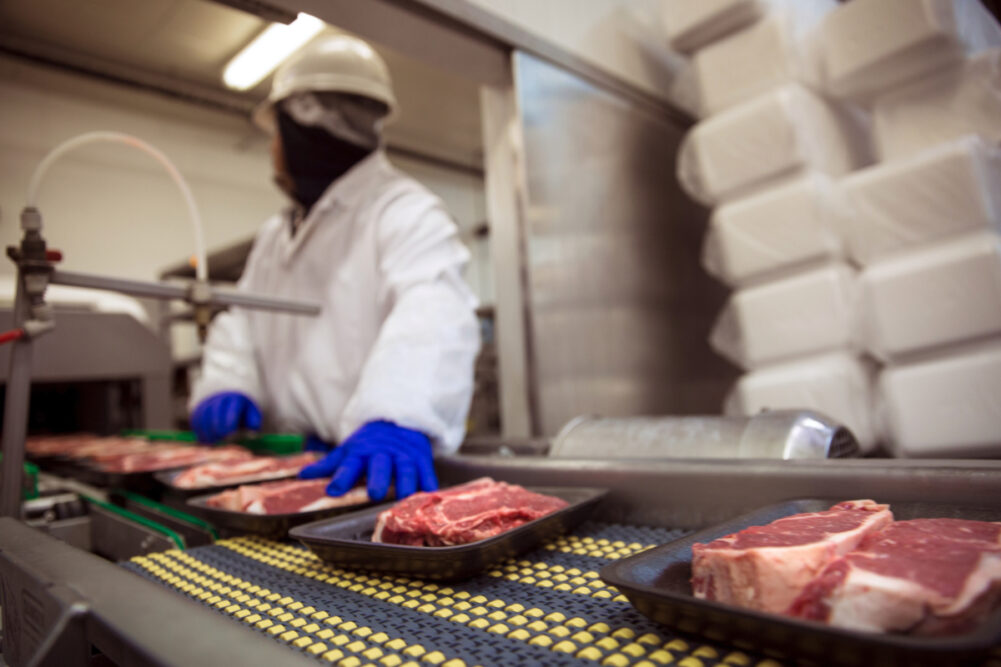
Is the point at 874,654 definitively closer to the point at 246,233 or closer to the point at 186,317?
the point at 246,233

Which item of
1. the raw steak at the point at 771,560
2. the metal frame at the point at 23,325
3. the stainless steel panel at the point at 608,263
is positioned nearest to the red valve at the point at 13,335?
the metal frame at the point at 23,325

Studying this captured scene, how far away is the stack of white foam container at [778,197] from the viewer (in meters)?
1.89

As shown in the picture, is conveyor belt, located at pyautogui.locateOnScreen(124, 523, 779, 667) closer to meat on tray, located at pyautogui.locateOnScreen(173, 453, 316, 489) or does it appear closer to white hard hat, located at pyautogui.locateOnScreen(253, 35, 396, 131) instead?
meat on tray, located at pyautogui.locateOnScreen(173, 453, 316, 489)

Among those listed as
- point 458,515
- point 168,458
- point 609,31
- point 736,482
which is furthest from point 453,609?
point 609,31

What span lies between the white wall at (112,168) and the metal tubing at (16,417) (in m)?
0.15

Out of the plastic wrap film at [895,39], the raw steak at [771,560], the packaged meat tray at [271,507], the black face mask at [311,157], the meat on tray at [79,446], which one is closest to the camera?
the raw steak at [771,560]

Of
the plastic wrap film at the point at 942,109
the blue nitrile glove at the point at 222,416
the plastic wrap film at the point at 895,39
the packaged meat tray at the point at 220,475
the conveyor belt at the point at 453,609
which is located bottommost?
the conveyor belt at the point at 453,609

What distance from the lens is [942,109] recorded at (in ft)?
5.72

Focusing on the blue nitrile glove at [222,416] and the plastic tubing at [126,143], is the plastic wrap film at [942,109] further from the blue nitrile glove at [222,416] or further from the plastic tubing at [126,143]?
the blue nitrile glove at [222,416]

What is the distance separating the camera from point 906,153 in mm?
1785

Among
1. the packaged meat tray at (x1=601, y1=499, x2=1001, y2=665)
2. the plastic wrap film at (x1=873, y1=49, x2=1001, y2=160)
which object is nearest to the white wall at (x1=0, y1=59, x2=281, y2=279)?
the packaged meat tray at (x1=601, y1=499, x2=1001, y2=665)

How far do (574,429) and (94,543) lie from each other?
91 centimetres

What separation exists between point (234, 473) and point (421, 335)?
0.56m

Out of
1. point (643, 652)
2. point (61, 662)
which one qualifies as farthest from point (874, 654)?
point (61, 662)
